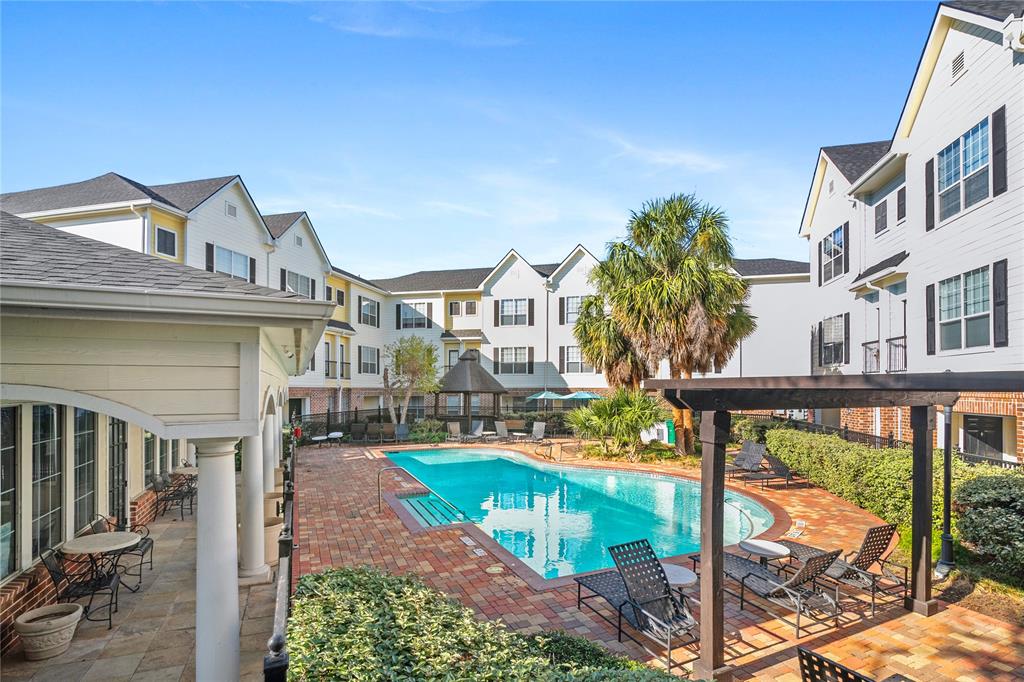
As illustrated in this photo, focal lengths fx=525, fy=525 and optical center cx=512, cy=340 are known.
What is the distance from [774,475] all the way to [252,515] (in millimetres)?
14833

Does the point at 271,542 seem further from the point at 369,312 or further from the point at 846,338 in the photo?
the point at 369,312

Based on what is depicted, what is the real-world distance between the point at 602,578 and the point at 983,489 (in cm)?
591

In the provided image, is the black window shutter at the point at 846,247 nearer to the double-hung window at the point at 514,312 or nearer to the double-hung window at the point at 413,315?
the double-hung window at the point at 514,312

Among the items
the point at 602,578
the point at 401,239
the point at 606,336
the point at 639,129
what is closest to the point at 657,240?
the point at 606,336

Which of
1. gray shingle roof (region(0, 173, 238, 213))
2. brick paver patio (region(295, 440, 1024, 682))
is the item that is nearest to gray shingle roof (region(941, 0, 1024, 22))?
brick paver patio (region(295, 440, 1024, 682))

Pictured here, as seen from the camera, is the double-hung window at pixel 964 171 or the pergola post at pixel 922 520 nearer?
the pergola post at pixel 922 520

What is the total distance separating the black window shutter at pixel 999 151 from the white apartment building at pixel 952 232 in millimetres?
25

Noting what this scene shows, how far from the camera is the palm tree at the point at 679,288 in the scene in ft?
61.5

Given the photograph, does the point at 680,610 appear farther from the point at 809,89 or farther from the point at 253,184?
the point at 253,184

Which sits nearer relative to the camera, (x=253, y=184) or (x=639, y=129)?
(x=639, y=129)

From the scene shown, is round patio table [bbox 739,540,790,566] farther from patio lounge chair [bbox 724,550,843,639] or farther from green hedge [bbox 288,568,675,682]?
green hedge [bbox 288,568,675,682]

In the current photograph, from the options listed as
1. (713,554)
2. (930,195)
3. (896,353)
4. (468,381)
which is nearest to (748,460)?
(896,353)

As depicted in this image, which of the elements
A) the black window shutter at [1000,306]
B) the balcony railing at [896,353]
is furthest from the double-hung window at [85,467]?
the balcony railing at [896,353]

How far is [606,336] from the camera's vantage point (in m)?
21.6
